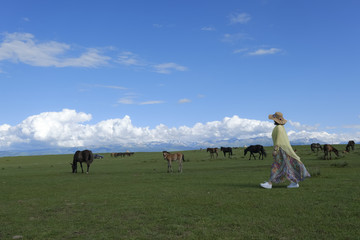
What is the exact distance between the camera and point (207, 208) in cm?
956

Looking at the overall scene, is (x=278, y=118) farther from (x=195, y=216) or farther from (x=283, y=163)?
(x=195, y=216)

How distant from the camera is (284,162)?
538 inches

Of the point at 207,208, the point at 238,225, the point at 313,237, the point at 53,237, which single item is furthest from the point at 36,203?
the point at 313,237

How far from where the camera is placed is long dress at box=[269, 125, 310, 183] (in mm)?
13367

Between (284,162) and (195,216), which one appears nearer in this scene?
(195,216)

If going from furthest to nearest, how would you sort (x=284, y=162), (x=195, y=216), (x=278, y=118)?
1. (x=278, y=118)
2. (x=284, y=162)
3. (x=195, y=216)

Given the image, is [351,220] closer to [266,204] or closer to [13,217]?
[266,204]

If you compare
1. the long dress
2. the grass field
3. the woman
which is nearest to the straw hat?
the woman

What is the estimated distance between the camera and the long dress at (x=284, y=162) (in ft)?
43.9

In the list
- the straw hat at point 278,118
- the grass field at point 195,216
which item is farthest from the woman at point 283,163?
the grass field at point 195,216

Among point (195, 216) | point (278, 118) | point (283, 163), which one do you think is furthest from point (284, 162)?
point (195, 216)

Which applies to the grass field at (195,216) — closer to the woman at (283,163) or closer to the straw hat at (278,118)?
the woman at (283,163)

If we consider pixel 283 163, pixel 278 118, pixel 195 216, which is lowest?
pixel 195 216

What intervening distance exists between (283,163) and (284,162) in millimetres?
79
